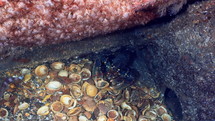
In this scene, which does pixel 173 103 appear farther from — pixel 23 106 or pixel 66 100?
pixel 23 106

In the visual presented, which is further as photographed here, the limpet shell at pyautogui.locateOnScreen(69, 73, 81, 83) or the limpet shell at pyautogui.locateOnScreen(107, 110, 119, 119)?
the limpet shell at pyautogui.locateOnScreen(69, 73, 81, 83)

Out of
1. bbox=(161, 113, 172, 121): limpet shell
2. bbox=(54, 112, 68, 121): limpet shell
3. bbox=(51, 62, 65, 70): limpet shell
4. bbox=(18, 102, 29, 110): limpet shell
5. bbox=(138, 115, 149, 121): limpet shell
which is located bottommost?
bbox=(161, 113, 172, 121): limpet shell

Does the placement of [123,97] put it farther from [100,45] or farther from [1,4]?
[1,4]

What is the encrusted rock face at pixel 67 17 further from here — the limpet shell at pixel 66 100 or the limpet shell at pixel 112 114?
the limpet shell at pixel 112 114

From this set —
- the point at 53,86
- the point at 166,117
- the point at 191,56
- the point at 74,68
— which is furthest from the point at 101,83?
the point at 191,56

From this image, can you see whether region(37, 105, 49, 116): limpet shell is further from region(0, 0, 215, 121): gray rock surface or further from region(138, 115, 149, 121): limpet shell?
region(138, 115, 149, 121): limpet shell

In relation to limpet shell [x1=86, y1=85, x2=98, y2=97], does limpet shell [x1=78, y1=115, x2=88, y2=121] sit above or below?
below

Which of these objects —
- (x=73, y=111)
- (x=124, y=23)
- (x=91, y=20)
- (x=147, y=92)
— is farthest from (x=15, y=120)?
(x=147, y=92)

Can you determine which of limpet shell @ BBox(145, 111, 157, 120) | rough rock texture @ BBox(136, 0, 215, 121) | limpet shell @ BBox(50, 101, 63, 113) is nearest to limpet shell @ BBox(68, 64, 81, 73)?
limpet shell @ BBox(50, 101, 63, 113)

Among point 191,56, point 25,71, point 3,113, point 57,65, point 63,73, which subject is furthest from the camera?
point 63,73

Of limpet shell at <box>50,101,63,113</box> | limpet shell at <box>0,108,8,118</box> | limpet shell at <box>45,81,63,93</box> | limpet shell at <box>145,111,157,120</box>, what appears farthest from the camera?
limpet shell at <box>145,111,157,120</box>
